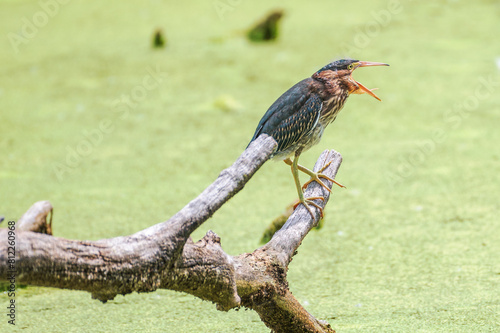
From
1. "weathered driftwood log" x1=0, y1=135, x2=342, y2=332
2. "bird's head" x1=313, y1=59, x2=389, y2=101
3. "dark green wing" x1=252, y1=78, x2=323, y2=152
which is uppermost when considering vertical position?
"bird's head" x1=313, y1=59, x2=389, y2=101

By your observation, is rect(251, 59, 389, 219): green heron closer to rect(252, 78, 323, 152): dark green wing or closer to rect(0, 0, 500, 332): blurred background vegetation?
rect(252, 78, 323, 152): dark green wing

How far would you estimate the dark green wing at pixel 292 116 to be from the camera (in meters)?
2.18

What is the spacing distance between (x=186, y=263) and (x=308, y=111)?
81 cm

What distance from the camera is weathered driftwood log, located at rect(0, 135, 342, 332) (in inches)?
54.6

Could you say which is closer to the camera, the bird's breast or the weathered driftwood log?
the weathered driftwood log

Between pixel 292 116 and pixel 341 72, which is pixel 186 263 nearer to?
pixel 292 116

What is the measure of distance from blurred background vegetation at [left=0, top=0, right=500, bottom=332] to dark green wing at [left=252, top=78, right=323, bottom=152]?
24.5 inches

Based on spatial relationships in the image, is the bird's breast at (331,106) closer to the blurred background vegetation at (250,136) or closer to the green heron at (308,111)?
the green heron at (308,111)

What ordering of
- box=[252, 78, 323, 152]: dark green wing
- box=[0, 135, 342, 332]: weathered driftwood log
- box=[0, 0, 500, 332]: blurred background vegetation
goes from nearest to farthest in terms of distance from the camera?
box=[0, 135, 342, 332]: weathered driftwood log < box=[252, 78, 323, 152]: dark green wing < box=[0, 0, 500, 332]: blurred background vegetation

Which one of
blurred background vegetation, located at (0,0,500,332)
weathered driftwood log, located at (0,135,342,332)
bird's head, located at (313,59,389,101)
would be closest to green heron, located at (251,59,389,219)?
bird's head, located at (313,59,389,101)

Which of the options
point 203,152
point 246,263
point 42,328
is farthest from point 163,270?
point 203,152

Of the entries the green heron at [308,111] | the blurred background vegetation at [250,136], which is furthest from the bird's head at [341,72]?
the blurred background vegetation at [250,136]

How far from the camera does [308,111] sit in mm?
2219

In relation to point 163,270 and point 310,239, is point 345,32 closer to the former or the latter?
point 310,239
